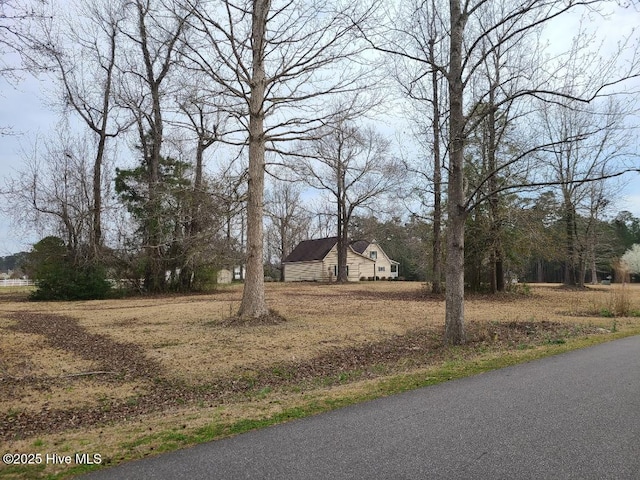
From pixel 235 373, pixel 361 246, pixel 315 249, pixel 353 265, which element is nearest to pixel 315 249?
pixel 315 249

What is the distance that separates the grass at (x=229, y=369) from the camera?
13.8 ft

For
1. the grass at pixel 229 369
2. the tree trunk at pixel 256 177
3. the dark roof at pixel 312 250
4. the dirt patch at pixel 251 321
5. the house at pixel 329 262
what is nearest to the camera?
the grass at pixel 229 369

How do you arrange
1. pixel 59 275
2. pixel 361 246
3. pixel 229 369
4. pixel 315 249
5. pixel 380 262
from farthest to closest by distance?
pixel 361 246
pixel 380 262
pixel 315 249
pixel 59 275
pixel 229 369

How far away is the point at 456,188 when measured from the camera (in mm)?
8891

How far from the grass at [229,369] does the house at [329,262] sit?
107ft

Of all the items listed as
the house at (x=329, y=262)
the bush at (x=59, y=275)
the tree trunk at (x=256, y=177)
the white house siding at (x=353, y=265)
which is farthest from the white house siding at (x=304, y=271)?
the tree trunk at (x=256, y=177)

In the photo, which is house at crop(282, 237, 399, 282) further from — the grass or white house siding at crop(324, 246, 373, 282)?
the grass

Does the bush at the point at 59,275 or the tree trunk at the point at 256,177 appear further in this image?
the bush at the point at 59,275

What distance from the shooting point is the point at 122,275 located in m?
25.7

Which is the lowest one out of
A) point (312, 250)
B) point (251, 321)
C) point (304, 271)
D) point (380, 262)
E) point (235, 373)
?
point (235, 373)

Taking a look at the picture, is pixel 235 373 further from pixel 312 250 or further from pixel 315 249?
pixel 312 250

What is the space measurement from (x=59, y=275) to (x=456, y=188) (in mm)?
20432

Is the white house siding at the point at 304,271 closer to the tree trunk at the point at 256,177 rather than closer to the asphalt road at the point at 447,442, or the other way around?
the tree trunk at the point at 256,177

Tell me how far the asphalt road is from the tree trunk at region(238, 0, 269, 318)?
22.3 feet
